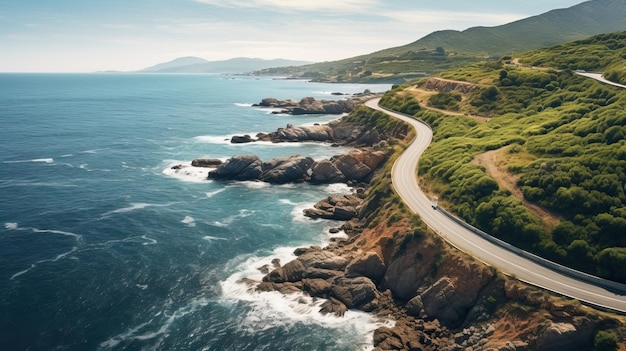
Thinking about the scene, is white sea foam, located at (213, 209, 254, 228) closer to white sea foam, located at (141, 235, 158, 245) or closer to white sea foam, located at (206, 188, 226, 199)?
white sea foam, located at (141, 235, 158, 245)

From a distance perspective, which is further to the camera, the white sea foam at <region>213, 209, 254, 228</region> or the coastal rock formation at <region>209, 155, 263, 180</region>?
the coastal rock formation at <region>209, 155, 263, 180</region>

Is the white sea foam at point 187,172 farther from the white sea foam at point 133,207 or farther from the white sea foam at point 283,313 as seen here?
the white sea foam at point 283,313

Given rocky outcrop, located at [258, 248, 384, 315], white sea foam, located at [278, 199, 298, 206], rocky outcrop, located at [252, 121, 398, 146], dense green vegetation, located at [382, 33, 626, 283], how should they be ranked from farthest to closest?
rocky outcrop, located at [252, 121, 398, 146]
white sea foam, located at [278, 199, 298, 206]
rocky outcrop, located at [258, 248, 384, 315]
dense green vegetation, located at [382, 33, 626, 283]

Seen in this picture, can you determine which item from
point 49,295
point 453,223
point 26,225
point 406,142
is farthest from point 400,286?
point 26,225

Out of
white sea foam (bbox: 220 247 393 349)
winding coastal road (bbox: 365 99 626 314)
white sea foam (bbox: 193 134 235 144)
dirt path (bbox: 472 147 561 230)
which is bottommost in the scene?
white sea foam (bbox: 220 247 393 349)

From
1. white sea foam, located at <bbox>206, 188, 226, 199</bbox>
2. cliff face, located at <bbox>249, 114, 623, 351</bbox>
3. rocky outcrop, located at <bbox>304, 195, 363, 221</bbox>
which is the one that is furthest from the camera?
white sea foam, located at <bbox>206, 188, 226, 199</bbox>

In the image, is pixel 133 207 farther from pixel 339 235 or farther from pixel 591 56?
pixel 591 56

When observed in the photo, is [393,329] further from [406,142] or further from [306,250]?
[406,142]

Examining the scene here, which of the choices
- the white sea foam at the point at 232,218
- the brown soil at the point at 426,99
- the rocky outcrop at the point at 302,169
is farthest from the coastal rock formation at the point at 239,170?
the brown soil at the point at 426,99

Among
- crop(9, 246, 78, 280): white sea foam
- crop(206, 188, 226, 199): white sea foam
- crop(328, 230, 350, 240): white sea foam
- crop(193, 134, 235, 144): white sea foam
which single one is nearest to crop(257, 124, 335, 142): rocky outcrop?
crop(193, 134, 235, 144): white sea foam
